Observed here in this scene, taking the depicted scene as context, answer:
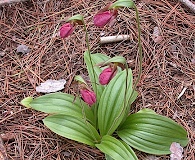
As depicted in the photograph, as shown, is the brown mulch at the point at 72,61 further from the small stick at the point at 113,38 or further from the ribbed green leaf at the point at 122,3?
the ribbed green leaf at the point at 122,3

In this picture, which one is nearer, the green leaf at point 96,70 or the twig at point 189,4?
the green leaf at point 96,70

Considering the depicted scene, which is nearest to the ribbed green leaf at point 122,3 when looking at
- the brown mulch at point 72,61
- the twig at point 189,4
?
the brown mulch at point 72,61

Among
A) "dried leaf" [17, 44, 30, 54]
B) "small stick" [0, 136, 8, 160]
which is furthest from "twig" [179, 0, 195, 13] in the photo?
"small stick" [0, 136, 8, 160]

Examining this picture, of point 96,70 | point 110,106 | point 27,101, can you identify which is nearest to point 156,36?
point 96,70

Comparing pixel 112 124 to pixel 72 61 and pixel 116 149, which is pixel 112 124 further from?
pixel 72 61

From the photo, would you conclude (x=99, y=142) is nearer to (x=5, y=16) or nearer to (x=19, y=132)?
(x=19, y=132)

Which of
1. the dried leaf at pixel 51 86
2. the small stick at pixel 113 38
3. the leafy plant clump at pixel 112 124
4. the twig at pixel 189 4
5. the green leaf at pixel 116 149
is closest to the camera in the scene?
the green leaf at pixel 116 149
